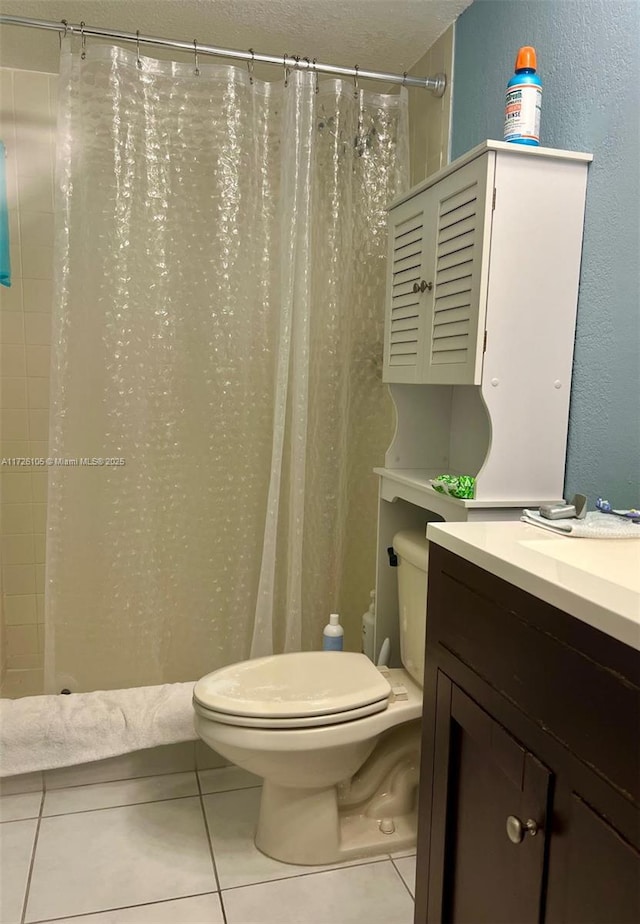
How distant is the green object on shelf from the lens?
1.33 metres

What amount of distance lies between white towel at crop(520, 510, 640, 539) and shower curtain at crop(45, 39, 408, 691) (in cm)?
90

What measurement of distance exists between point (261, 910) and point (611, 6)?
6.05 ft

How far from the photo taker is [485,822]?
895 millimetres

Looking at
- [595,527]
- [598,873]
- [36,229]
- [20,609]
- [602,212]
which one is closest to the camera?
[598,873]

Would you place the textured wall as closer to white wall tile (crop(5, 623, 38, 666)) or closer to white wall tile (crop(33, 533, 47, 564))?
white wall tile (crop(33, 533, 47, 564))

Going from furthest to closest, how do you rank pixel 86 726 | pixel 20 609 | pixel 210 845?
pixel 20 609
pixel 86 726
pixel 210 845

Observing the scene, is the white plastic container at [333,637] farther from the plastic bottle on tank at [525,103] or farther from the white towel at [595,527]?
the plastic bottle on tank at [525,103]

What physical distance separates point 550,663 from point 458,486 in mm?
633

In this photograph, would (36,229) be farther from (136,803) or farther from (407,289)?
(136,803)

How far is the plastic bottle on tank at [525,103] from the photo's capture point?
1.28 metres

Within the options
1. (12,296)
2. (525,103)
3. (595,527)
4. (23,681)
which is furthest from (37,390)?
(595,527)

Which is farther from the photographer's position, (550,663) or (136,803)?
(136,803)

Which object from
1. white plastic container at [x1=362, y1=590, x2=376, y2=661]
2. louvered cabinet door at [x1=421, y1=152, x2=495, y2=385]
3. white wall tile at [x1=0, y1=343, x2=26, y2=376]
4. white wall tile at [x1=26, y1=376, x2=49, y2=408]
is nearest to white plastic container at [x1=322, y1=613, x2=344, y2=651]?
white plastic container at [x1=362, y1=590, x2=376, y2=661]

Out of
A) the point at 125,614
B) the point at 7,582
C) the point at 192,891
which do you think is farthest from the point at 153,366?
the point at 192,891
